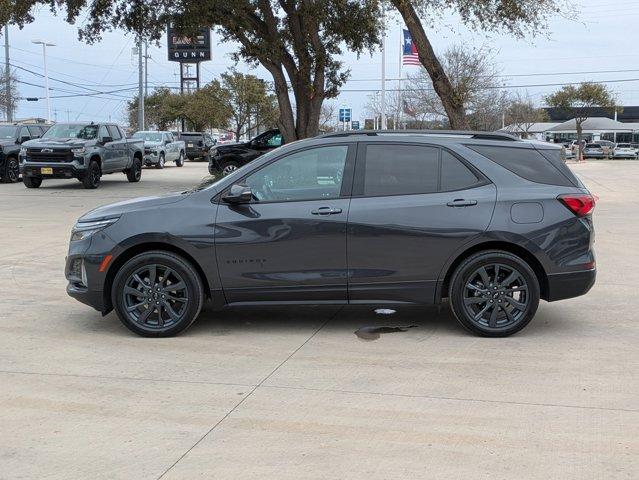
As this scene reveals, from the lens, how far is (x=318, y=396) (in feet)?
16.3

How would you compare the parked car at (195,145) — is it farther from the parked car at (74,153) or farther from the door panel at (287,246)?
the door panel at (287,246)

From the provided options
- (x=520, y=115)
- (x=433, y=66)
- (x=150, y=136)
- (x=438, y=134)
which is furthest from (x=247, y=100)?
(x=438, y=134)

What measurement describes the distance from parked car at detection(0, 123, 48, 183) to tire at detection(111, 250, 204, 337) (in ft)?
64.7

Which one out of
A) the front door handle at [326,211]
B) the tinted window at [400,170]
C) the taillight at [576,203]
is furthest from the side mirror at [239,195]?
the taillight at [576,203]

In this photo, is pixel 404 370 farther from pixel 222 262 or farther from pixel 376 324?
pixel 222 262

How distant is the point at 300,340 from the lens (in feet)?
20.8

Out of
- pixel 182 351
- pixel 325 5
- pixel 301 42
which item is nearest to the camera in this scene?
pixel 182 351

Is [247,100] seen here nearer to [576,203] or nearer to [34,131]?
[34,131]

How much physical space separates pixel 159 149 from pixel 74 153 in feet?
49.9

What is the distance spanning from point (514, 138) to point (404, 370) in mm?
2543

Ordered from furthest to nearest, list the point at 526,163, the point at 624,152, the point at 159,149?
1. the point at 624,152
2. the point at 159,149
3. the point at 526,163

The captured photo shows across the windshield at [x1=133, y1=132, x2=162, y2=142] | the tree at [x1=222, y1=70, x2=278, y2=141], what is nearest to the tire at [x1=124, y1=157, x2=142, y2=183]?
the windshield at [x1=133, y1=132, x2=162, y2=142]

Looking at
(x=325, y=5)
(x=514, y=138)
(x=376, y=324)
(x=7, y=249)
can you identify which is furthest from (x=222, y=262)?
(x=325, y=5)

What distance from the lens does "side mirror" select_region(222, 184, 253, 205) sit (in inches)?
244
